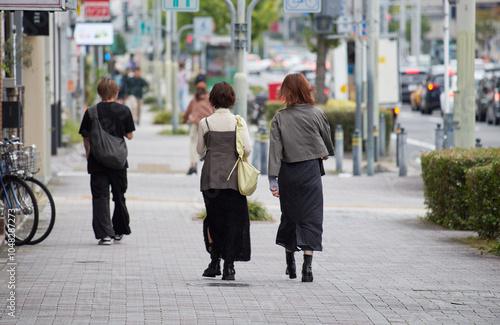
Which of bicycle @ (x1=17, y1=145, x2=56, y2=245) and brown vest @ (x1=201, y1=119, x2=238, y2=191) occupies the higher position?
brown vest @ (x1=201, y1=119, x2=238, y2=191)

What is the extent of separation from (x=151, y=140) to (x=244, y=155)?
18961 mm

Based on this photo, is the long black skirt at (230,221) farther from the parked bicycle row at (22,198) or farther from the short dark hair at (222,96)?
the parked bicycle row at (22,198)

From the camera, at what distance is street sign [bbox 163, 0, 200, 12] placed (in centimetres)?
1175

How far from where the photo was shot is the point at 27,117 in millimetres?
15055

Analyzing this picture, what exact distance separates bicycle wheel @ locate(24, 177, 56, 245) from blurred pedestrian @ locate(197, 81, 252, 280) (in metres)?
2.24

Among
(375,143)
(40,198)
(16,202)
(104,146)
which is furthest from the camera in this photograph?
(375,143)

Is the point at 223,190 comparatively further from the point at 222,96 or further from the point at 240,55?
the point at 240,55

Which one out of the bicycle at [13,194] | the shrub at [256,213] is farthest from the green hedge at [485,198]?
the bicycle at [13,194]

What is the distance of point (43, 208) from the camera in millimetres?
9891

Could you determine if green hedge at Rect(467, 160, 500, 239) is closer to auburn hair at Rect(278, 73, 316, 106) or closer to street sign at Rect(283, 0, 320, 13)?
auburn hair at Rect(278, 73, 316, 106)

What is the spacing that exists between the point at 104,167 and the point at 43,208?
2.54 ft

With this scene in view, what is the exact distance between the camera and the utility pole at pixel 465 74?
520 inches

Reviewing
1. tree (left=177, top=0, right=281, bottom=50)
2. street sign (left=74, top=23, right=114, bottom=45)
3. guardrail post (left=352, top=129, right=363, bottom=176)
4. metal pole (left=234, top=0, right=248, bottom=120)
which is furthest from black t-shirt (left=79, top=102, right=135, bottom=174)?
tree (left=177, top=0, right=281, bottom=50)

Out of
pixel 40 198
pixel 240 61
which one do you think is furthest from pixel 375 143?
pixel 40 198
